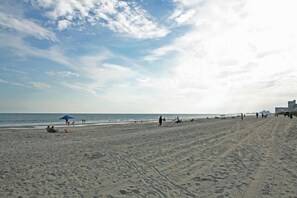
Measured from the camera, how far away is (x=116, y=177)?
8.48m

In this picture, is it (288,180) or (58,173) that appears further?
(58,173)

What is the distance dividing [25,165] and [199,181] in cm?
621

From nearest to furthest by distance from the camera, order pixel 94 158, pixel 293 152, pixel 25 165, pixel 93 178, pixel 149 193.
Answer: pixel 149 193, pixel 93 178, pixel 25 165, pixel 94 158, pixel 293 152

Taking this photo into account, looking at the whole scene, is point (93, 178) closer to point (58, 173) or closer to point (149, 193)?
point (58, 173)

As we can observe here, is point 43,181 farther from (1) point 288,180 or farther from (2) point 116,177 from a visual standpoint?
(1) point 288,180

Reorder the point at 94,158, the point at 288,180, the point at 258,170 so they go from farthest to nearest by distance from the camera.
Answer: the point at 94,158, the point at 258,170, the point at 288,180

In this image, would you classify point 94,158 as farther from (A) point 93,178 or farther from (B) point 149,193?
(B) point 149,193

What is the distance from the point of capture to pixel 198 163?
1047 centimetres

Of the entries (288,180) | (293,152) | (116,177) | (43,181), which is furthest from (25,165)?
(293,152)

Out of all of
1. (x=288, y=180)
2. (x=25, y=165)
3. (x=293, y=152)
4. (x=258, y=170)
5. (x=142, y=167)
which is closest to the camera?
(x=288, y=180)

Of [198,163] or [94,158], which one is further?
[94,158]

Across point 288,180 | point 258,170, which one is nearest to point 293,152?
point 258,170

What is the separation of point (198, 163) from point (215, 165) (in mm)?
629

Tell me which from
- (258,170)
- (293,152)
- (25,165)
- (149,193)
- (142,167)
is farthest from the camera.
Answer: (293,152)
